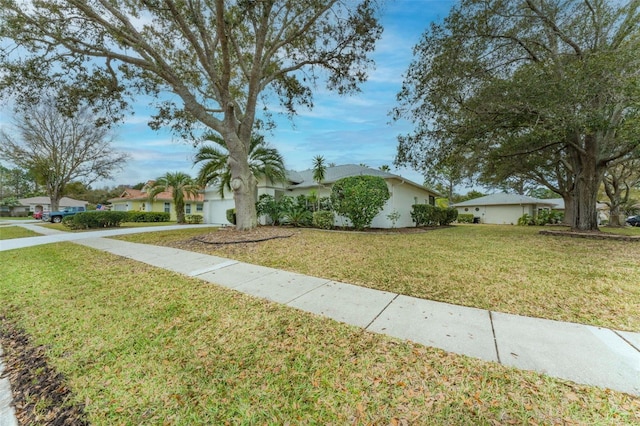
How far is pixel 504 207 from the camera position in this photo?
29.2 metres

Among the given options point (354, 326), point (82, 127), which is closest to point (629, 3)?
point (354, 326)

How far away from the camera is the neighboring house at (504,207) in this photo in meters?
28.1

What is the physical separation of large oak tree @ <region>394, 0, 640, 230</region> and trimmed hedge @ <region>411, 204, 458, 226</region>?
5397 mm

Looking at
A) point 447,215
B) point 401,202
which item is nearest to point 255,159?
point 401,202

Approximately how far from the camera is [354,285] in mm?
4684

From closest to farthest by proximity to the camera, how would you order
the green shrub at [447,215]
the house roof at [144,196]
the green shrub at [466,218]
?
the green shrub at [447,215]
the house roof at [144,196]
the green shrub at [466,218]

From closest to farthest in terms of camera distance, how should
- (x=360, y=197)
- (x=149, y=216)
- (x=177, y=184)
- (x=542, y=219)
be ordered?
(x=360, y=197) → (x=177, y=184) → (x=542, y=219) → (x=149, y=216)

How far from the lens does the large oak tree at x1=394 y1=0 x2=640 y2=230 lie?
26.8ft

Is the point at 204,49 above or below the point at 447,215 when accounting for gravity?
above

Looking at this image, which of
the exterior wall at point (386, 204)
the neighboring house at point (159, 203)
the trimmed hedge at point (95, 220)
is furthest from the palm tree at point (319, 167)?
the neighboring house at point (159, 203)

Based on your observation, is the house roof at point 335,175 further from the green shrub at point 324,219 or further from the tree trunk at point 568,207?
the tree trunk at point 568,207

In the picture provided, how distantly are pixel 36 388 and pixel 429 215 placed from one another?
59.5ft

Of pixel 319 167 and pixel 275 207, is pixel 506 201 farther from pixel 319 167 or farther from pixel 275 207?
pixel 275 207

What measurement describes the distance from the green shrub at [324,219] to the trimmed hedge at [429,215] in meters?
6.16
